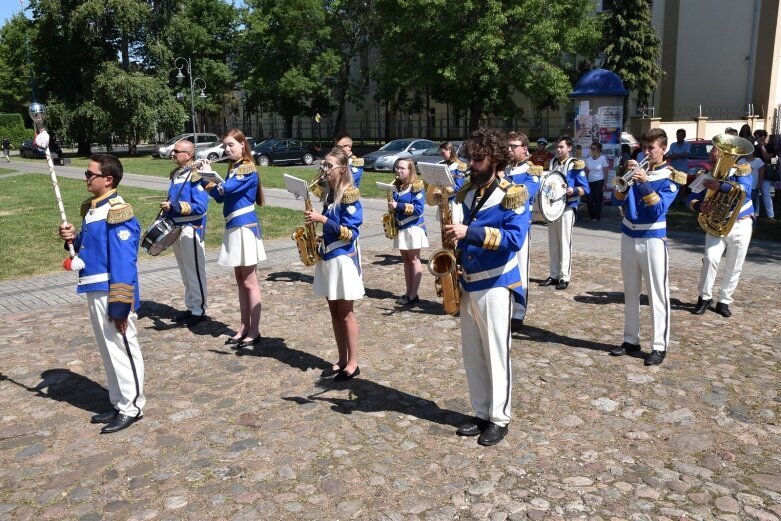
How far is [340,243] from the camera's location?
5.89 m

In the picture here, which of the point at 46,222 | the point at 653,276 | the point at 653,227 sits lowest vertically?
the point at 46,222

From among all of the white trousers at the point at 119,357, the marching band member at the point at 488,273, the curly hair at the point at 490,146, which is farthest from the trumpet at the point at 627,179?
the white trousers at the point at 119,357

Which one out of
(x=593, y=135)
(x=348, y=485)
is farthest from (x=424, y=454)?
(x=593, y=135)

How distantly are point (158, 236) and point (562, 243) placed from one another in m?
5.25

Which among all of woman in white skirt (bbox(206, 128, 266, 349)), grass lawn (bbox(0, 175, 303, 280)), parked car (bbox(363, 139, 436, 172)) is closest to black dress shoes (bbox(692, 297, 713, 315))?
woman in white skirt (bbox(206, 128, 266, 349))

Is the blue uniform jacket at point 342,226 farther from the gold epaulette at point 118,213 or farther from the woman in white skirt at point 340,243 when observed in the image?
the gold epaulette at point 118,213

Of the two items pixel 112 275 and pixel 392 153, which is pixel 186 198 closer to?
pixel 112 275

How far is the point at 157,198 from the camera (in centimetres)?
1989

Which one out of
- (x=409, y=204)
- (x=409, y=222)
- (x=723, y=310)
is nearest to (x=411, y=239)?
(x=409, y=222)

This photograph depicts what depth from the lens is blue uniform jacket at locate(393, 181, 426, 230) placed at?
8.75 metres

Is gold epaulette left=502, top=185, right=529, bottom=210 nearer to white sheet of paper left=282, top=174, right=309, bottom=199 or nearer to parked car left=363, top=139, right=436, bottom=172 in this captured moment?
white sheet of paper left=282, top=174, right=309, bottom=199

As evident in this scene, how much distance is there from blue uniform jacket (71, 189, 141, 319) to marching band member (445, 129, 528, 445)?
2378 millimetres

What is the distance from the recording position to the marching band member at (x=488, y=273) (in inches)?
176

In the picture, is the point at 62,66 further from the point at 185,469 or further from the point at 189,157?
the point at 185,469
